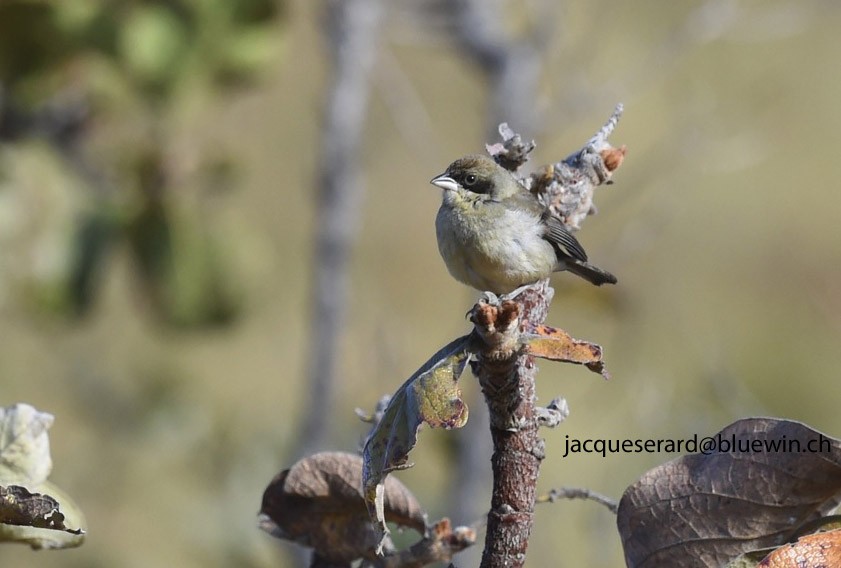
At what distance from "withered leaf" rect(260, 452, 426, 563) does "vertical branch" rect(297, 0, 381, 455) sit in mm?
2981

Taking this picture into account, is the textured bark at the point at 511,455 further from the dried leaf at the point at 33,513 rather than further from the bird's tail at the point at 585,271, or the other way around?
the bird's tail at the point at 585,271

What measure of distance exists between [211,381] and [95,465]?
3.74 metres

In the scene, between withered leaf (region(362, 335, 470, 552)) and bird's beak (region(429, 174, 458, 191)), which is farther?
bird's beak (region(429, 174, 458, 191))

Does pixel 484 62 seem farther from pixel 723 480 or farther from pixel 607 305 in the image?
pixel 723 480

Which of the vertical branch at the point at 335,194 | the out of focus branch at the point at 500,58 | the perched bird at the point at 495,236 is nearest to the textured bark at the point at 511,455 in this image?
the perched bird at the point at 495,236

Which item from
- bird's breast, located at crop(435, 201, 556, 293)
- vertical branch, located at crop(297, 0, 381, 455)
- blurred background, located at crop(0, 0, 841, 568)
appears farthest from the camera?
vertical branch, located at crop(297, 0, 381, 455)

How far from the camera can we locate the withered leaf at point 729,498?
1253mm

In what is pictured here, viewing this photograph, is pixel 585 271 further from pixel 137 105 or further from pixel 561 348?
pixel 561 348

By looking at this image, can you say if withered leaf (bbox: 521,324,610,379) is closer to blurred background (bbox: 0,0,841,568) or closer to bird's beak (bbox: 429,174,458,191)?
bird's beak (bbox: 429,174,458,191)

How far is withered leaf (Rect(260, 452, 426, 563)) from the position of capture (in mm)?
1475

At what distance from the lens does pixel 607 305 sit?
4254mm

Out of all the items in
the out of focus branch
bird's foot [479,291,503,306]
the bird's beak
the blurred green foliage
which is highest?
the out of focus branch

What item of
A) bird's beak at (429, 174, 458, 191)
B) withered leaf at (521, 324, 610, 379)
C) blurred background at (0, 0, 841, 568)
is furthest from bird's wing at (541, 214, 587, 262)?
withered leaf at (521, 324, 610, 379)

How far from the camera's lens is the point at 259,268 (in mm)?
3688
